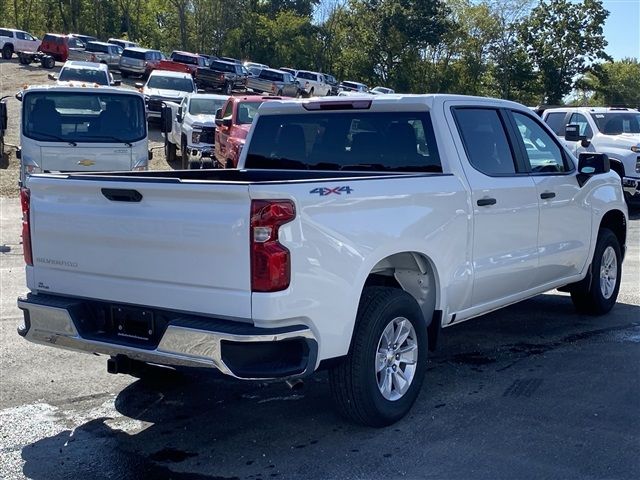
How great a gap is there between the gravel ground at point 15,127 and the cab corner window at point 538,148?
11.8 meters

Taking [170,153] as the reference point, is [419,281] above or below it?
above

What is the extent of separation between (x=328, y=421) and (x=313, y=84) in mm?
46203

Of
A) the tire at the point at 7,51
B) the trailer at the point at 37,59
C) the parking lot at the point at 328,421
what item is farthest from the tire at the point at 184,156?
the tire at the point at 7,51

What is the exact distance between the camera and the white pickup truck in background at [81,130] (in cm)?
1270

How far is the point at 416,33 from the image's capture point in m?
59.4

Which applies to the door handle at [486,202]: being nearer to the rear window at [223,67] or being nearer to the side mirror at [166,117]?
the side mirror at [166,117]

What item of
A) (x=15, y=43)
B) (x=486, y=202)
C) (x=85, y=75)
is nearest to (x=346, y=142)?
(x=486, y=202)

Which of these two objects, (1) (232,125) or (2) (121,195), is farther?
(1) (232,125)

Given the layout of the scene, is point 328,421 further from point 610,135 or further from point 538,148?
point 610,135

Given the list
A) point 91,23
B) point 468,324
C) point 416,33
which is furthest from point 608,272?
point 91,23

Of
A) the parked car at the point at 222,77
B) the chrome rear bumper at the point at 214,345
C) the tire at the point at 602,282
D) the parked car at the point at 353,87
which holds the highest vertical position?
the parked car at the point at 222,77

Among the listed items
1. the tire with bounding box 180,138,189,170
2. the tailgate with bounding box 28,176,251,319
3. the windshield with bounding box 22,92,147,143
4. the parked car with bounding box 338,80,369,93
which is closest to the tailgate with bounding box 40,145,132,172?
the windshield with bounding box 22,92,147,143

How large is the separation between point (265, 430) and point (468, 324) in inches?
123

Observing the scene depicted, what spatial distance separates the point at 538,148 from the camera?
22.1ft
